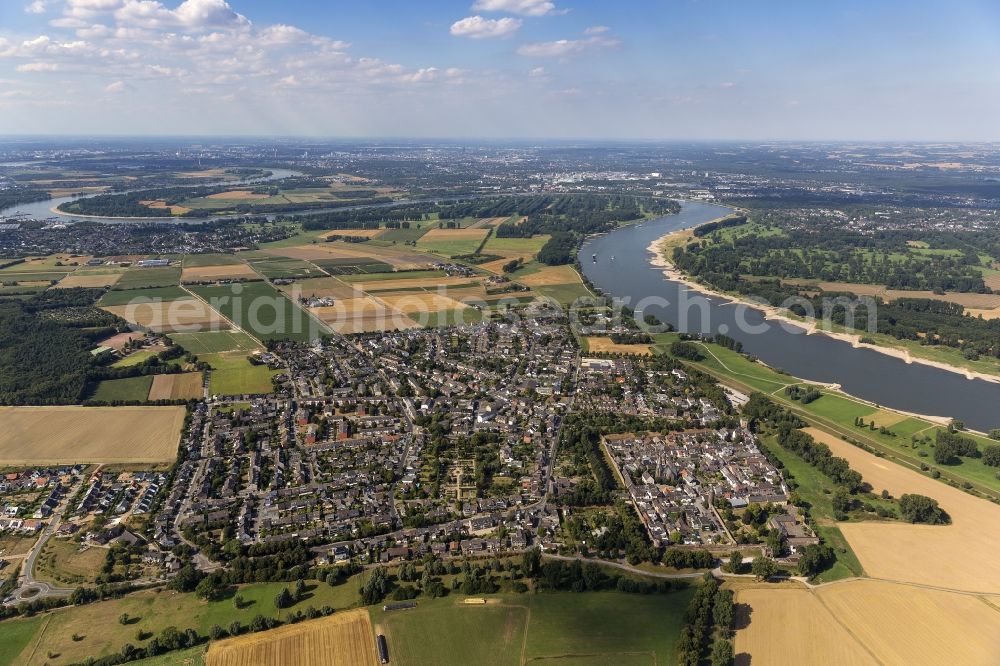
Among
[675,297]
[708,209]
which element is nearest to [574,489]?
[675,297]

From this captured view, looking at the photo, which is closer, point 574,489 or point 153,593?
point 153,593

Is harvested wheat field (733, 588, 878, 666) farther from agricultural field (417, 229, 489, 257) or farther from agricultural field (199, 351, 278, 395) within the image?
agricultural field (417, 229, 489, 257)

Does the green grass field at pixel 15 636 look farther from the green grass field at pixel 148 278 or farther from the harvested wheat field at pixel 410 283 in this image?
the green grass field at pixel 148 278

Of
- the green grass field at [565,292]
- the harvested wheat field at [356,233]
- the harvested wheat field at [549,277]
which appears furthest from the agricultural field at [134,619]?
the harvested wheat field at [356,233]

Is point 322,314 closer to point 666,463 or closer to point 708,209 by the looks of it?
point 666,463

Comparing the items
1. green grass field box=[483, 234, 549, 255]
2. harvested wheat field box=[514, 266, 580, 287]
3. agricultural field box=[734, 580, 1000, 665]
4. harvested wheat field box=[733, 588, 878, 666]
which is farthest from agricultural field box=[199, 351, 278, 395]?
green grass field box=[483, 234, 549, 255]
